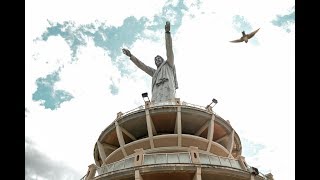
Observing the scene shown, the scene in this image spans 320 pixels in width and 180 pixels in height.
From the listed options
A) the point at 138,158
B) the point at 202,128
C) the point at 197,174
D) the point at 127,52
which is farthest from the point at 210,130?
the point at 127,52

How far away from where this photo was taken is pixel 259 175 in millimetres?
26281

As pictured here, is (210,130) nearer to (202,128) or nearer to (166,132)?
(202,128)

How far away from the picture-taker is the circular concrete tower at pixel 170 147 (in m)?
25.0

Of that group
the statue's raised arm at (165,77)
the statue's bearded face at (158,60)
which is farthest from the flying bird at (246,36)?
the statue's bearded face at (158,60)

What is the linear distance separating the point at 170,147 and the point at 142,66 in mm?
17642

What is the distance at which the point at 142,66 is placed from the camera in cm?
4662

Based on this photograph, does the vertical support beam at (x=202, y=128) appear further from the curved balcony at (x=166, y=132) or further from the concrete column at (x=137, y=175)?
the concrete column at (x=137, y=175)

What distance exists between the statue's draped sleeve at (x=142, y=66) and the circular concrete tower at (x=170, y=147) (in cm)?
1158

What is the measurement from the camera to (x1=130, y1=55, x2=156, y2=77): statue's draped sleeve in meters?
45.6

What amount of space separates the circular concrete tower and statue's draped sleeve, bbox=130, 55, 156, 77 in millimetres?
11583

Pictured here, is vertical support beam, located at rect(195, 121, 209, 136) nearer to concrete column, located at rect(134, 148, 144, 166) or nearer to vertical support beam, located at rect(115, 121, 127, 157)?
vertical support beam, located at rect(115, 121, 127, 157)
